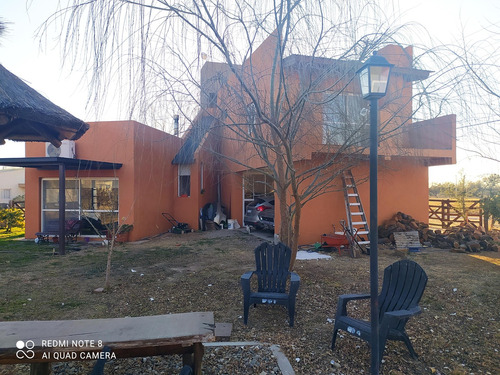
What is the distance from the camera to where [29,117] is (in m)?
2.91

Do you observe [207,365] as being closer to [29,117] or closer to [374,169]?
[374,169]

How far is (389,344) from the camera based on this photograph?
3.79m

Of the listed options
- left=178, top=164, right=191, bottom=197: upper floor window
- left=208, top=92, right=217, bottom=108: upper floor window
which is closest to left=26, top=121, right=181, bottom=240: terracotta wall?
left=178, top=164, right=191, bottom=197: upper floor window

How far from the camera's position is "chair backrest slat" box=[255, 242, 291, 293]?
481 cm

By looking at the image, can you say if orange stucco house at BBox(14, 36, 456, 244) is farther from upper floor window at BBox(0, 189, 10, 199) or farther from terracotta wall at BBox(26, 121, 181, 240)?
upper floor window at BBox(0, 189, 10, 199)

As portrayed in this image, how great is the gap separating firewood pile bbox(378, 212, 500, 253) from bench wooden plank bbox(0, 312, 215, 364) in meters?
8.85

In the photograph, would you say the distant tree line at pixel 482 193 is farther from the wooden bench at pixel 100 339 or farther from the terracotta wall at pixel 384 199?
the wooden bench at pixel 100 339

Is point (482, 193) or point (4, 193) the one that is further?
point (4, 193)

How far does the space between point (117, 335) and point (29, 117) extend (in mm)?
2022

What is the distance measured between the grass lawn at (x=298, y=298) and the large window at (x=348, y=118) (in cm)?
263

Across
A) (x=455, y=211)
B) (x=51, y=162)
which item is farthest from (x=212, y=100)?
(x=455, y=211)

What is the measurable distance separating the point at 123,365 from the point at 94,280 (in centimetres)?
374

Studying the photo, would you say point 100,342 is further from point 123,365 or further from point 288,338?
point 288,338

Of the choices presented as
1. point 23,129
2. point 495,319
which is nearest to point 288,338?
point 495,319
